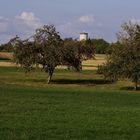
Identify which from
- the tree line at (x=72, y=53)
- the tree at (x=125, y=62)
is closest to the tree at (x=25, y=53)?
the tree line at (x=72, y=53)

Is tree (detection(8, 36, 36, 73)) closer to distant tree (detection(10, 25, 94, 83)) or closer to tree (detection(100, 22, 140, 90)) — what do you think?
distant tree (detection(10, 25, 94, 83))

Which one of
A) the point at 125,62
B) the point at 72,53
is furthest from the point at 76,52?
the point at 125,62

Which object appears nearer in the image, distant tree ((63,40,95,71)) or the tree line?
the tree line

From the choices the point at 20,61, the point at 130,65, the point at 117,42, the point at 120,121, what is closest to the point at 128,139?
the point at 120,121

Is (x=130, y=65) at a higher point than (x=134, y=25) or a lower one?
lower

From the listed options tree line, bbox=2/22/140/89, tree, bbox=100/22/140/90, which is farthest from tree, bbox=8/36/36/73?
tree, bbox=100/22/140/90

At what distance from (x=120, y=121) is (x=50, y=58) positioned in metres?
52.2

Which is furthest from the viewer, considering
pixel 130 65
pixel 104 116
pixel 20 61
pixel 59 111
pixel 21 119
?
pixel 20 61

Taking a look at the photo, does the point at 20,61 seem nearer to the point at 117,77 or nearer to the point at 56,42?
the point at 56,42

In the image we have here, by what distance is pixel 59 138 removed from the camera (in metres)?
18.0

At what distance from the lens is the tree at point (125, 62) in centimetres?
6750

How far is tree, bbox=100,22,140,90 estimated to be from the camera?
67.5 m

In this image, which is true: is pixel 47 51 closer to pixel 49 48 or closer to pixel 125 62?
pixel 49 48

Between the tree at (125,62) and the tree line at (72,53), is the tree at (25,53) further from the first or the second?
the tree at (125,62)
